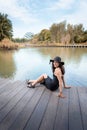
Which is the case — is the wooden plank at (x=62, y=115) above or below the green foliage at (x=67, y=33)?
below

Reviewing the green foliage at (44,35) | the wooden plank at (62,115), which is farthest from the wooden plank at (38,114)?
the green foliage at (44,35)

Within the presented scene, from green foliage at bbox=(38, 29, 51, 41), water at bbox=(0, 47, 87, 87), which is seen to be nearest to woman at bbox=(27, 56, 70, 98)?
water at bbox=(0, 47, 87, 87)

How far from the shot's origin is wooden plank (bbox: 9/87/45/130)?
1952mm

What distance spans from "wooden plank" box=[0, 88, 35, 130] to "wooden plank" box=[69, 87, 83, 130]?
0.71m

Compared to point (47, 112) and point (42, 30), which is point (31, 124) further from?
point (42, 30)

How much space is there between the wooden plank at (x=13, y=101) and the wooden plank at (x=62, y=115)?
695mm

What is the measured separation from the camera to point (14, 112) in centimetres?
230

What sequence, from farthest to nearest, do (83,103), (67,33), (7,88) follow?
(67,33), (7,88), (83,103)

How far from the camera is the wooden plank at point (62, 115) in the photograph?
1951 mm

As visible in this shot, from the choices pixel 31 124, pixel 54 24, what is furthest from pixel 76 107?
pixel 54 24

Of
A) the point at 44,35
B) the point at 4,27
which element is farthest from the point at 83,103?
the point at 44,35

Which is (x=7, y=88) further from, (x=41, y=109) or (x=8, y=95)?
(x=41, y=109)

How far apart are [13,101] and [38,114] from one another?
607mm

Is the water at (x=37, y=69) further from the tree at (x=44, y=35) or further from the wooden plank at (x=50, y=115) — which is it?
the tree at (x=44, y=35)
